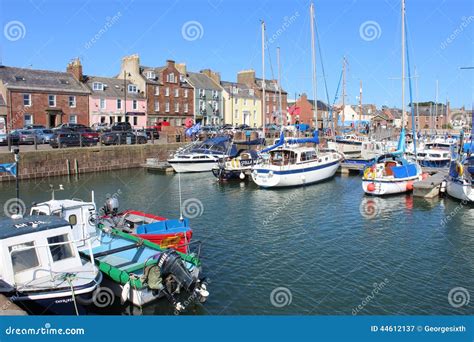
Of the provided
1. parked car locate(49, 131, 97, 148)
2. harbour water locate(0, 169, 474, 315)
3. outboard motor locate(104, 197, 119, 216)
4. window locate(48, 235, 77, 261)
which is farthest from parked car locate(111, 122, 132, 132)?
window locate(48, 235, 77, 261)

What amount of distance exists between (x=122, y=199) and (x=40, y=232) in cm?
1746

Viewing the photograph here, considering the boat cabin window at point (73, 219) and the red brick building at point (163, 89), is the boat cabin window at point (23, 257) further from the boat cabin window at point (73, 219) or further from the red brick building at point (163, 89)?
the red brick building at point (163, 89)

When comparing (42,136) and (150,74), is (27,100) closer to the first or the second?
(42,136)

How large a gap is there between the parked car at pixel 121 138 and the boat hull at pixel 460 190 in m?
30.7

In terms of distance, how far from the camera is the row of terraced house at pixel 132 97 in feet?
172

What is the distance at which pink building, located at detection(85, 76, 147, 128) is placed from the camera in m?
60.5

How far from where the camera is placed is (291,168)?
32.1 m

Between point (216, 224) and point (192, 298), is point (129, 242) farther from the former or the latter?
point (216, 224)

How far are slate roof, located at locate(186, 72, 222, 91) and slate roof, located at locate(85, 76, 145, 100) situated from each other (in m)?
12.2

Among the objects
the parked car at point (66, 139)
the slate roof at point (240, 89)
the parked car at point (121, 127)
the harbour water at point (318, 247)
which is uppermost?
the slate roof at point (240, 89)

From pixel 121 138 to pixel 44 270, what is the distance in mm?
36556

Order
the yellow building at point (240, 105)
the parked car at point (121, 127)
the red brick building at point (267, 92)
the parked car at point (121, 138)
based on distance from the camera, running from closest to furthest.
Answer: the parked car at point (121, 138) < the parked car at point (121, 127) < the yellow building at point (240, 105) < the red brick building at point (267, 92)

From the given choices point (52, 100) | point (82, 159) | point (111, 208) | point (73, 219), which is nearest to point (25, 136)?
point (82, 159)

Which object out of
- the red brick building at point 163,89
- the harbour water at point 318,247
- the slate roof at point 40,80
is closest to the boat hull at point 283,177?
the harbour water at point 318,247
